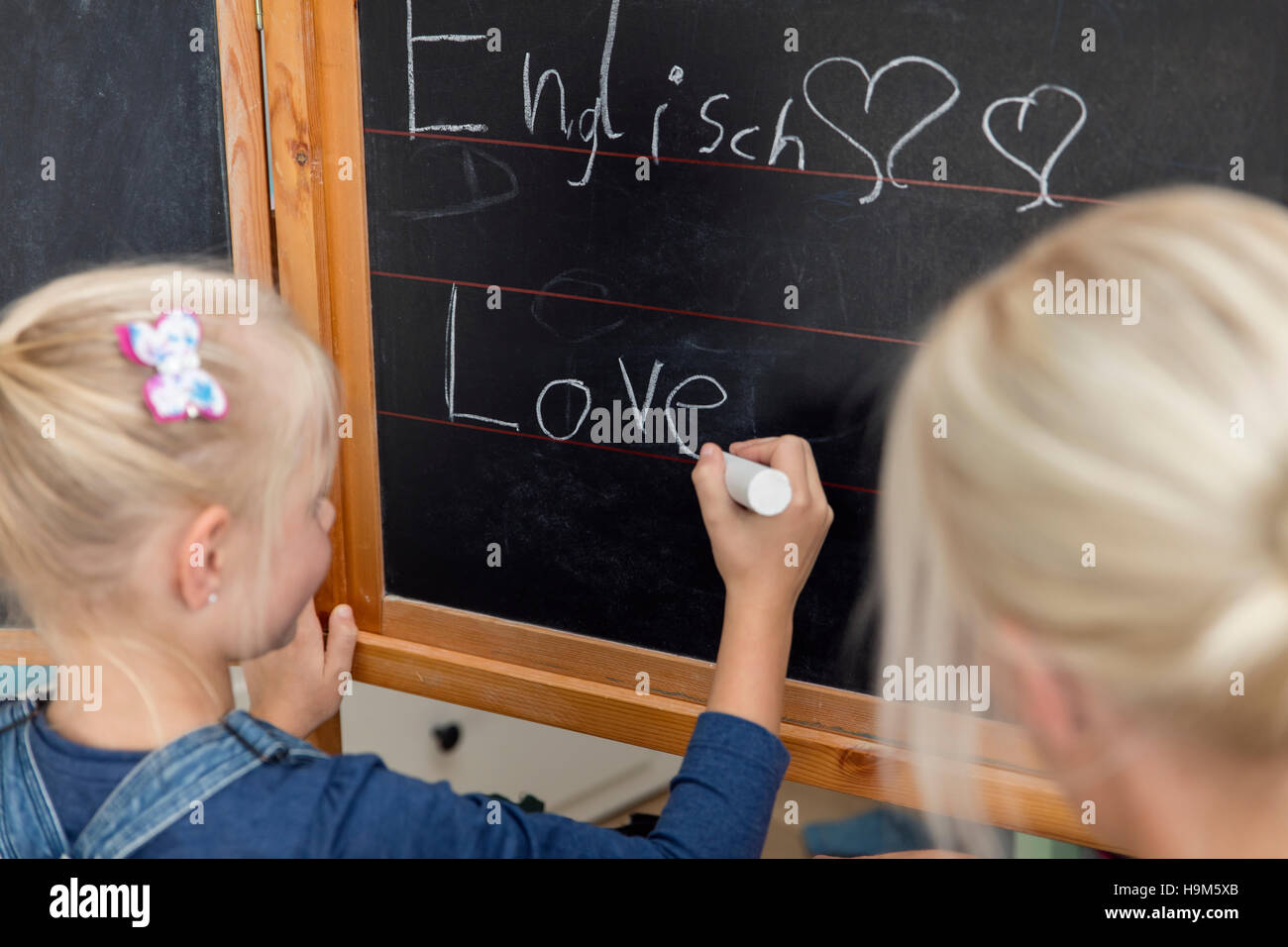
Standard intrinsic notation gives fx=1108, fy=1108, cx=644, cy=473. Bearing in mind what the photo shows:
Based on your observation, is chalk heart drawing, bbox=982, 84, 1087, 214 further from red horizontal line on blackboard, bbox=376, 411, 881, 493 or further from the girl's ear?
the girl's ear

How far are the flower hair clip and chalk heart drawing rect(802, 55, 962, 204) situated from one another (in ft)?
1.82

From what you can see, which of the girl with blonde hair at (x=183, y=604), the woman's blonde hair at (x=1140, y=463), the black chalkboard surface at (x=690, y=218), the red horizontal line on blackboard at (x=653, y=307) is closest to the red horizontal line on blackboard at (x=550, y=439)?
the black chalkboard surface at (x=690, y=218)

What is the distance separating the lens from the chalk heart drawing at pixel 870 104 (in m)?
0.92

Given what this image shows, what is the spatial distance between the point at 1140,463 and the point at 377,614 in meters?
0.94

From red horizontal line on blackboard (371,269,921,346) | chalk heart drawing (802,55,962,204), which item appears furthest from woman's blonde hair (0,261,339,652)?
chalk heart drawing (802,55,962,204)

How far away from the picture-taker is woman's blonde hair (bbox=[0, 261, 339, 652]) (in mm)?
795

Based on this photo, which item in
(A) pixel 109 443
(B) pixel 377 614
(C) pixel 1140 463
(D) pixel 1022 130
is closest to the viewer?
(C) pixel 1140 463

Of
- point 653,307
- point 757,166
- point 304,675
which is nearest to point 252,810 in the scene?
point 304,675

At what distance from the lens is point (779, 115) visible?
985 mm

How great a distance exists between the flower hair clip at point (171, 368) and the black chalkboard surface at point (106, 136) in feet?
1.50

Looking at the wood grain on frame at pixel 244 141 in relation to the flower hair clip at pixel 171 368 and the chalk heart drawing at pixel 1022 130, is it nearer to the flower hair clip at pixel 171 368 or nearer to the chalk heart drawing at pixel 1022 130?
the flower hair clip at pixel 171 368

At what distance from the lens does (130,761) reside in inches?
32.9

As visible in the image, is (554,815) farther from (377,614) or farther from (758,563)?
(377,614)
